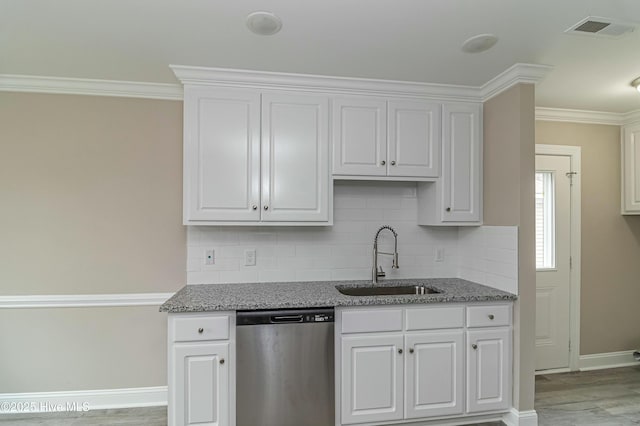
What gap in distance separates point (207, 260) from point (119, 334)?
85cm

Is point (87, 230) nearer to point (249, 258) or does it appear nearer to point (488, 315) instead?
point (249, 258)

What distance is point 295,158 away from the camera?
2.47 meters

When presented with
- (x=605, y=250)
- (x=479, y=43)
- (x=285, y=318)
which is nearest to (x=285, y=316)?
(x=285, y=318)

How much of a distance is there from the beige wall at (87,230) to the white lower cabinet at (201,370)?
0.71 meters

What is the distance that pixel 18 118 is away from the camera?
2.52 meters

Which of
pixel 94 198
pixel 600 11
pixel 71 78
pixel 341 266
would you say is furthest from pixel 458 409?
pixel 71 78

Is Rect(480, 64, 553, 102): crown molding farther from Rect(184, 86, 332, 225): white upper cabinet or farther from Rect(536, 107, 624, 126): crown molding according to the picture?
Rect(184, 86, 332, 225): white upper cabinet

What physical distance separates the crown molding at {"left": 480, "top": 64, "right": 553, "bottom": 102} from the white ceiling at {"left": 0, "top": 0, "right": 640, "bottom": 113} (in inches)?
2.4

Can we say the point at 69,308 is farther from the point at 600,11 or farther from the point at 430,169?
the point at 600,11

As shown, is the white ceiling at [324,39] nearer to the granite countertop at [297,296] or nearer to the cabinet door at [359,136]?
the cabinet door at [359,136]

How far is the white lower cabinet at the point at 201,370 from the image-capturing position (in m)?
2.00

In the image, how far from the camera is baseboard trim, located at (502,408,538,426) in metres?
2.31

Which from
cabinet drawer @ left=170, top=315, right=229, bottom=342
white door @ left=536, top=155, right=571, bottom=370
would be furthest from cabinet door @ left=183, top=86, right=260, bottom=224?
white door @ left=536, top=155, right=571, bottom=370

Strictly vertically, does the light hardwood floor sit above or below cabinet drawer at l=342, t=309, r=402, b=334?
below
